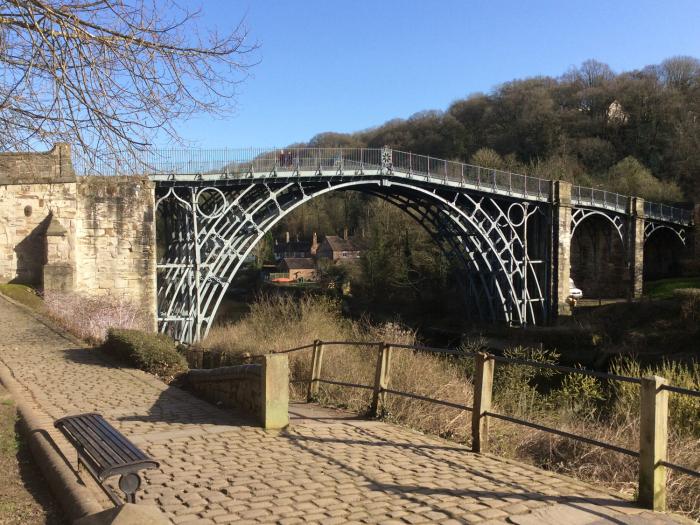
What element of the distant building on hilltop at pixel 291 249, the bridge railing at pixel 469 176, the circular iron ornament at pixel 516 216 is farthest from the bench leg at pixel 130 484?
the distant building on hilltop at pixel 291 249

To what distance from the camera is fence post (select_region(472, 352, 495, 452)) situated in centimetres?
535

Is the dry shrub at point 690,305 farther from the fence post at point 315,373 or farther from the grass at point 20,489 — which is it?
the grass at point 20,489

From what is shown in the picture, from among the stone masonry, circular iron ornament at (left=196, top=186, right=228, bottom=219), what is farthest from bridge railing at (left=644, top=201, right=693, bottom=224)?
the stone masonry

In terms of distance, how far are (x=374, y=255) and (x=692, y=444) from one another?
28.9 meters

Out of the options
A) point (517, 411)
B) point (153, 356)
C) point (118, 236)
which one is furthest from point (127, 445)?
point (118, 236)

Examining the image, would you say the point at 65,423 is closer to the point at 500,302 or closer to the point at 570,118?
the point at 500,302

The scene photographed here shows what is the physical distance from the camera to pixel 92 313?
49.8 feet

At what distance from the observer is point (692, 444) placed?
566cm

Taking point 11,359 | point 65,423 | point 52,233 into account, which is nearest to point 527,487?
point 65,423

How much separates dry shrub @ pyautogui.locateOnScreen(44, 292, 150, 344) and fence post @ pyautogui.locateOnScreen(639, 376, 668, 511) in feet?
35.9

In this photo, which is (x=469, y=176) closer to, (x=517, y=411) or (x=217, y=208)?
(x=217, y=208)

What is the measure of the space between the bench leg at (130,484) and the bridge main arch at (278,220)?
634 inches

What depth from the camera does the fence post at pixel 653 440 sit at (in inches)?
159

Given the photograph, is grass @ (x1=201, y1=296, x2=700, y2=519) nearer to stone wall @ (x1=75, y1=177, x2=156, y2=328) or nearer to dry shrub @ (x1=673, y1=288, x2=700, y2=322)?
stone wall @ (x1=75, y1=177, x2=156, y2=328)
